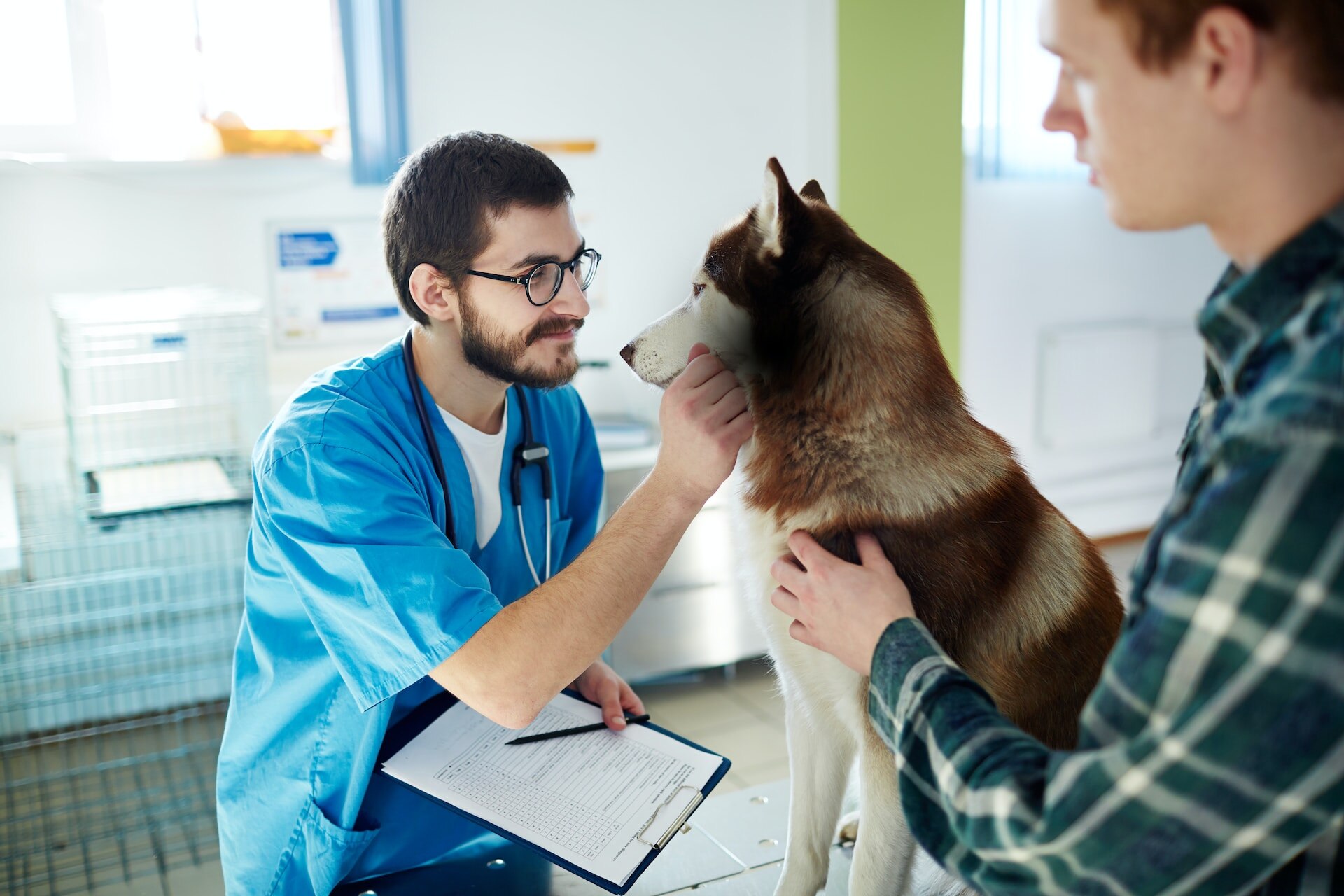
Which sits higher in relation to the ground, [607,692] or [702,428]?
[702,428]

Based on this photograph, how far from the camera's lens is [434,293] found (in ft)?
4.53

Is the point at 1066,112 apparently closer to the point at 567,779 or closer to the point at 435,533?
the point at 435,533

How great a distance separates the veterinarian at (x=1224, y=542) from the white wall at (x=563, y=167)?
288 centimetres

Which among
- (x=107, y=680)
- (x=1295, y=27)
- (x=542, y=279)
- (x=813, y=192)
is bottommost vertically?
(x=107, y=680)

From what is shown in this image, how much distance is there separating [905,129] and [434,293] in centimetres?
284

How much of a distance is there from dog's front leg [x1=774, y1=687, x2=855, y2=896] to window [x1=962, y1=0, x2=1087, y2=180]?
327 centimetres

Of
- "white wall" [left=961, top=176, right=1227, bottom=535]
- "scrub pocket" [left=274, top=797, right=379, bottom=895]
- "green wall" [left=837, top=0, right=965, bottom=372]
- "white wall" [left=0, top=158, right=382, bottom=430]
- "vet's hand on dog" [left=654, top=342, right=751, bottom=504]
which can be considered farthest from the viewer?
"white wall" [left=961, top=176, right=1227, bottom=535]

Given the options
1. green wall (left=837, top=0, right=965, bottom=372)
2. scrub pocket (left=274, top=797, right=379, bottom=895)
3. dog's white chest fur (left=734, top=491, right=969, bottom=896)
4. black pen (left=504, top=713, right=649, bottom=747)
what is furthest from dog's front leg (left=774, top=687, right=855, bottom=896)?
green wall (left=837, top=0, right=965, bottom=372)

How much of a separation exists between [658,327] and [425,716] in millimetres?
602

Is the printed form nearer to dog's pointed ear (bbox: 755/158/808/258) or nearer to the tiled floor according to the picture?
dog's pointed ear (bbox: 755/158/808/258)

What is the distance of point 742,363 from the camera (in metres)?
1.19

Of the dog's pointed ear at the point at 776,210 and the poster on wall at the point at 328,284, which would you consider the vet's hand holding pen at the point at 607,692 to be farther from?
the poster on wall at the point at 328,284

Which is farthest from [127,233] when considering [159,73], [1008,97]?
[1008,97]

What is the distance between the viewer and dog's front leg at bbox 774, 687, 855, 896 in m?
1.20
